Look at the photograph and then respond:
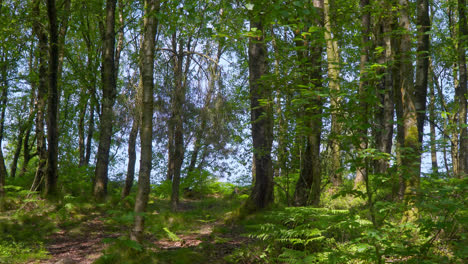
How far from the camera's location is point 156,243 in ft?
22.9

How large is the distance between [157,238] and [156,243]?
1.62ft

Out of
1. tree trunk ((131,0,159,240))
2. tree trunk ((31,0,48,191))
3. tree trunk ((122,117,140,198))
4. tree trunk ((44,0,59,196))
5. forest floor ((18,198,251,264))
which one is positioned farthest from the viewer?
tree trunk ((122,117,140,198))

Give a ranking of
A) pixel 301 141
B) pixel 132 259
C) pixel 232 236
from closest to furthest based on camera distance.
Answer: pixel 132 259, pixel 301 141, pixel 232 236

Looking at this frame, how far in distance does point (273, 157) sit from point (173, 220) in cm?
322

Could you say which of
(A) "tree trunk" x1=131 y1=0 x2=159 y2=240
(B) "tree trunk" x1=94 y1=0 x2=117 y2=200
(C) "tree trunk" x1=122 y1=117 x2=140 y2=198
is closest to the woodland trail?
(A) "tree trunk" x1=131 y1=0 x2=159 y2=240

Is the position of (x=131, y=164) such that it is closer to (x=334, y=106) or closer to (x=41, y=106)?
(x=41, y=106)

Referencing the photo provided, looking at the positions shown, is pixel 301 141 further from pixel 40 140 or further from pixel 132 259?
pixel 40 140

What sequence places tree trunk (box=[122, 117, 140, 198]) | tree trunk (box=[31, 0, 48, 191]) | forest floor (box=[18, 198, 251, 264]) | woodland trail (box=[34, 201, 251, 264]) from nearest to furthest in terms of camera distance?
forest floor (box=[18, 198, 251, 264])
woodland trail (box=[34, 201, 251, 264])
tree trunk (box=[31, 0, 48, 191])
tree trunk (box=[122, 117, 140, 198])

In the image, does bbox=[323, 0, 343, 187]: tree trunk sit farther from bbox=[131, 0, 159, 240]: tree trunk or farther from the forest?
bbox=[131, 0, 159, 240]: tree trunk

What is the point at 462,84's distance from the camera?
34.2 feet

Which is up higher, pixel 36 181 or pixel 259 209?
pixel 36 181

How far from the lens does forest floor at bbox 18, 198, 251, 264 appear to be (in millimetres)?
5691

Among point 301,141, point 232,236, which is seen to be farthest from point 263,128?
point 232,236

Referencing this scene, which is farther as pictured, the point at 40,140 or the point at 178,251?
the point at 40,140
